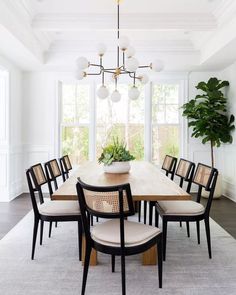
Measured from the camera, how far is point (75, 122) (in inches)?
244

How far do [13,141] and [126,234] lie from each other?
4.09 m

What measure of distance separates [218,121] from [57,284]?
13.8 feet

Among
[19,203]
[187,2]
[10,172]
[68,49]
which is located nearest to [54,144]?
[10,172]

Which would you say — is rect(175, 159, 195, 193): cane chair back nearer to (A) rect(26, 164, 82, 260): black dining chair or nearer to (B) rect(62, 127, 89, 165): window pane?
(A) rect(26, 164, 82, 260): black dining chair

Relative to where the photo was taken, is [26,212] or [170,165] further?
[26,212]

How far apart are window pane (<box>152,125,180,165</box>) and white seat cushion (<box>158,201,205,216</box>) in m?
3.17

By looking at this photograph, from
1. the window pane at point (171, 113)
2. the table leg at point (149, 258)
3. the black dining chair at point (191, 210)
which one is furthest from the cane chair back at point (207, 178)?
the window pane at point (171, 113)

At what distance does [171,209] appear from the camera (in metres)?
2.83

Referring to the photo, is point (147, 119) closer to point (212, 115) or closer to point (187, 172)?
point (212, 115)

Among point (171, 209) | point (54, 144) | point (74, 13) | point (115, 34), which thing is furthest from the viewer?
point (54, 144)

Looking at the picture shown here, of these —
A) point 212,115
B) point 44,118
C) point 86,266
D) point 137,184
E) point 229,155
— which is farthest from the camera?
point 44,118

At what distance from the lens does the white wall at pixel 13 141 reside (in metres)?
5.39

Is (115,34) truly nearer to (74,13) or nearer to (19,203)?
(74,13)

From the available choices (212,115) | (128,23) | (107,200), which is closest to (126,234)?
(107,200)
